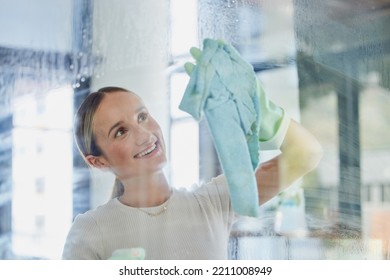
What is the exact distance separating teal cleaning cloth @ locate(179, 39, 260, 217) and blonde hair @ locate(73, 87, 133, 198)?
0.21m

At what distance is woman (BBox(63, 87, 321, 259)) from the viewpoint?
187 cm

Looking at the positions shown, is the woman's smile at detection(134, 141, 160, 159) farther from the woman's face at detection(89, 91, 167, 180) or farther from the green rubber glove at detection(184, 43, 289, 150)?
the green rubber glove at detection(184, 43, 289, 150)

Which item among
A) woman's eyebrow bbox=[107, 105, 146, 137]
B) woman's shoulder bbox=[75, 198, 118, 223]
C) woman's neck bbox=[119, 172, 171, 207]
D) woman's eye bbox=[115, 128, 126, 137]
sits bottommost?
woman's shoulder bbox=[75, 198, 118, 223]

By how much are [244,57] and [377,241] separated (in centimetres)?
64

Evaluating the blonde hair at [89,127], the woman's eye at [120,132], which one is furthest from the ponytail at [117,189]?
the woman's eye at [120,132]

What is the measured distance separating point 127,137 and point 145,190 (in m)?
0.15

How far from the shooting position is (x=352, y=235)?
194 cm

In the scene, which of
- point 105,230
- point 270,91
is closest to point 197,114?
point 270,91

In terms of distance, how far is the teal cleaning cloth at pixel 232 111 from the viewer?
6.12 feet

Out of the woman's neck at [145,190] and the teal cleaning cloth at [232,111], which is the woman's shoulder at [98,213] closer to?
the woman's neck at [145,190]

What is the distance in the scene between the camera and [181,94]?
6.22ft

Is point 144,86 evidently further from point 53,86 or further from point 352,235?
point 352,235

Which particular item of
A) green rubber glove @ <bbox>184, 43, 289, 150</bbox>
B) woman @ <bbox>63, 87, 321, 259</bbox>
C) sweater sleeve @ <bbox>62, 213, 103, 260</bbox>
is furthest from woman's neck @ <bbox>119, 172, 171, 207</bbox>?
green rubber glove @ <bbox>184, 43, 289, 150</bbox>

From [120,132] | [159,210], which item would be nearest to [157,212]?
[159,210]
